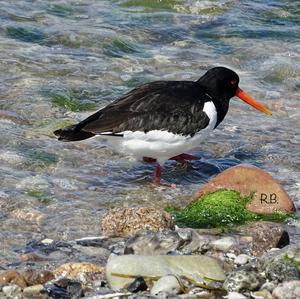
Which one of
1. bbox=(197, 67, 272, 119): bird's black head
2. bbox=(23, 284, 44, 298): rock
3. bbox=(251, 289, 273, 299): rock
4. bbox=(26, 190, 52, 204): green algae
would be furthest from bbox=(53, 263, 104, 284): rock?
bbox=(197, 67, 272, 119): bird's black head

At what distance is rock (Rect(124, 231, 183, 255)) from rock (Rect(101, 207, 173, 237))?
15.3 inches

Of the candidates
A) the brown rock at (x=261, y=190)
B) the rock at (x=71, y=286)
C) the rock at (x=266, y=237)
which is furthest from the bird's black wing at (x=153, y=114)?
the rock at (x=71, y=286)

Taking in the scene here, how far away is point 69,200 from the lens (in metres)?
7.80

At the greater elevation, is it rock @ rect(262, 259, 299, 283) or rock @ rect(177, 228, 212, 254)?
rock @ rect(262, 259, 299, 283)

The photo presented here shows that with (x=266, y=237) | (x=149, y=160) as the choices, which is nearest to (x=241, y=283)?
(x=266, y=237)

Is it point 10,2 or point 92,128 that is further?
point 10,2

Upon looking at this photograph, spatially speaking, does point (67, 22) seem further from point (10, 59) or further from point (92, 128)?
point (92, 128)

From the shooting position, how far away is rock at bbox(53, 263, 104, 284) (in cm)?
592

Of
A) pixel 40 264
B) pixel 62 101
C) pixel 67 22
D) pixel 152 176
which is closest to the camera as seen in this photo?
pixel 40 264

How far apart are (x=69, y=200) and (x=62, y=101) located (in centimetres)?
269

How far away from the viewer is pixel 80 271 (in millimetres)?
5969

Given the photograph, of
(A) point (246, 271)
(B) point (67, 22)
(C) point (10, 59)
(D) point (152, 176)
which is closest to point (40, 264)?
(A) point (246, 271)

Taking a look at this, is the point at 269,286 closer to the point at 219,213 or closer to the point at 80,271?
the point at 80,271

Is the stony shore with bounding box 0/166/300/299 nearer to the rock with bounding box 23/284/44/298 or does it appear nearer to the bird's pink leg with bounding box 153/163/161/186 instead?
the rock with bounding box 23/284/44/298
